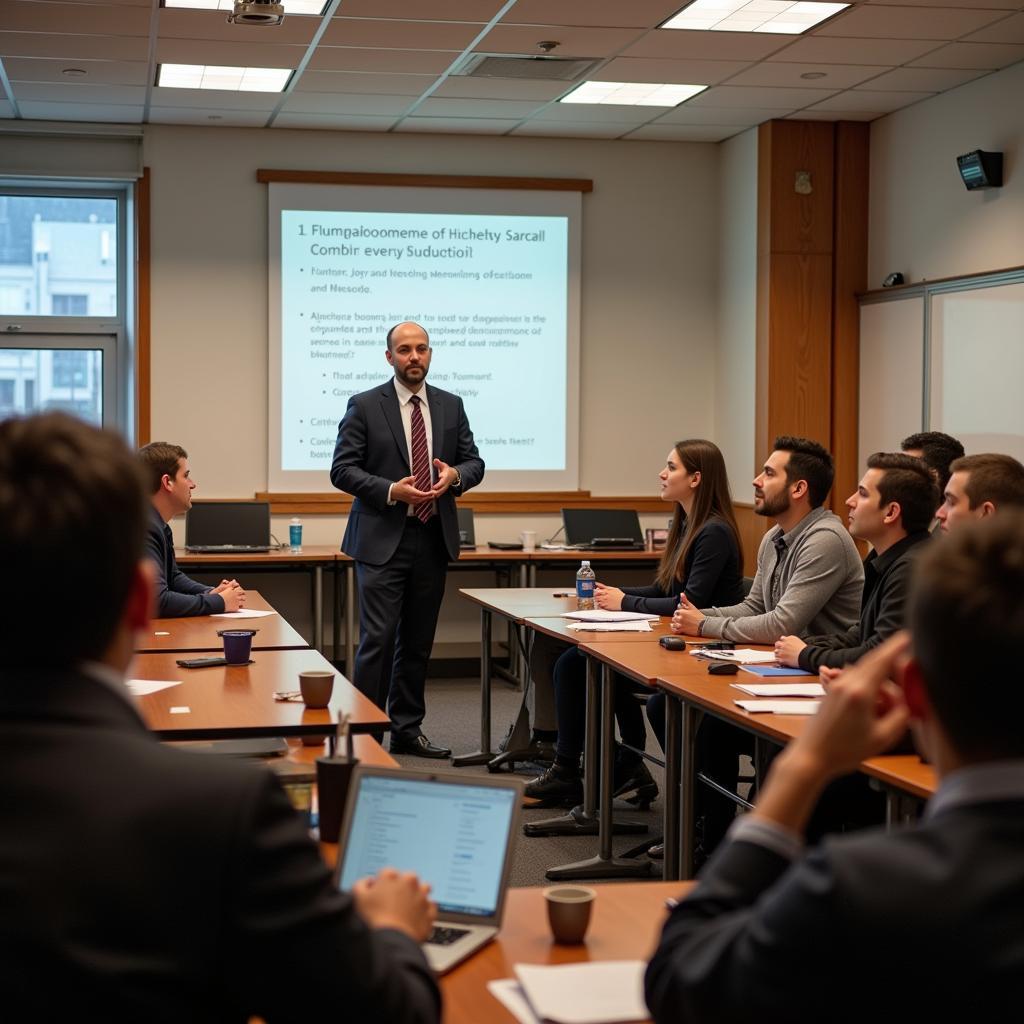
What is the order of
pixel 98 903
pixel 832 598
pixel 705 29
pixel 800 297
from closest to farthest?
pixel 98 903 < pixel 832 598 < pixel 705 29 < pixel 800 297

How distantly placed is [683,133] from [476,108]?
4.52ft

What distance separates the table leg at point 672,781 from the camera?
3672 mm

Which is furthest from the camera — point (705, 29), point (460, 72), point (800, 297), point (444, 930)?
point (800, 297)

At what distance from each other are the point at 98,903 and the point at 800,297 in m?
7.15

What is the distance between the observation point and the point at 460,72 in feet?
21.6

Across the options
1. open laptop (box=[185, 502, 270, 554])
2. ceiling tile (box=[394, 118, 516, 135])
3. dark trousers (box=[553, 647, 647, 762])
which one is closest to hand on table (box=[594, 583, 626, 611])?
dark trousers (box=[553, 647, 647, 762])

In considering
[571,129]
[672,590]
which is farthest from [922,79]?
[672,590]

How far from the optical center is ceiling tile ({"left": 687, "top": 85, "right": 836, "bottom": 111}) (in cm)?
692

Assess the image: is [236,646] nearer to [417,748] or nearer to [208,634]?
[208,634]

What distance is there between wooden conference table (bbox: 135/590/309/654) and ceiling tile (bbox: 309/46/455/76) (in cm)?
279

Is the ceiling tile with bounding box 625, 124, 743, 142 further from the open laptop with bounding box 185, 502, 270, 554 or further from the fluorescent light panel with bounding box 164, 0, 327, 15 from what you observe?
the open laptop with bounding box 185, 502, 270, 554

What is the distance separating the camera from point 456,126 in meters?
7.80

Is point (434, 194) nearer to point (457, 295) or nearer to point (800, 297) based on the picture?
point (457, 295)

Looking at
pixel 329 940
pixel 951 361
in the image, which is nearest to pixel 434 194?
pixel 951 361
